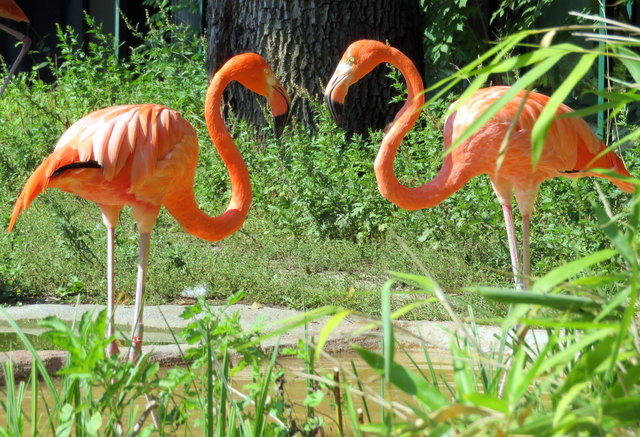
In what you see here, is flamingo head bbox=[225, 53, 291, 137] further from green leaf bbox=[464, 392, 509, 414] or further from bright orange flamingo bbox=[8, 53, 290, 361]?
green leaf bbox=[464, 392, 509, 414]

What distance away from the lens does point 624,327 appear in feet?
3.27

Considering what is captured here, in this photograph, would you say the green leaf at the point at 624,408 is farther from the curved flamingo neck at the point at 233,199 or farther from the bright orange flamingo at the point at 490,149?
the curved flamingo neck at the point at 233,199

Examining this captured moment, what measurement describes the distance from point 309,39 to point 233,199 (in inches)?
119

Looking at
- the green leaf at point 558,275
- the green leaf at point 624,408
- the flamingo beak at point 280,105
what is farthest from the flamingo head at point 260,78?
the green leaf at point 624,408

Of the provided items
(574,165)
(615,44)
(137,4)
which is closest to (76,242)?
(574,165)

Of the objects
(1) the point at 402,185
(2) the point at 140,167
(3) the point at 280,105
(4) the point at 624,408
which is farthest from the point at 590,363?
(3) the point at 280,105

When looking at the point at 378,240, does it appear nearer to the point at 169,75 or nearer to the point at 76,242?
the point at 76,242

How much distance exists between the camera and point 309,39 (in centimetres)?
661

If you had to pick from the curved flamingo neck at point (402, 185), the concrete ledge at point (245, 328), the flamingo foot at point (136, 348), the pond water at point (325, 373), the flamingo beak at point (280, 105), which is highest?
the flamingo beak at point (280, 105)

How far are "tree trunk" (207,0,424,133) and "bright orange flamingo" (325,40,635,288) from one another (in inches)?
100

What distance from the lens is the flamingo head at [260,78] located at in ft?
12.5

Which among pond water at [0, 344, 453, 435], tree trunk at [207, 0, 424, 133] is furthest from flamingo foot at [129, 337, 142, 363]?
tree trunk at [207, 0, 424, 133]

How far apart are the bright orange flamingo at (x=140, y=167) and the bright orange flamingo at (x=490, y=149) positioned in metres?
0.50

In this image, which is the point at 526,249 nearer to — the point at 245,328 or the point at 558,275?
the point at 245,328
